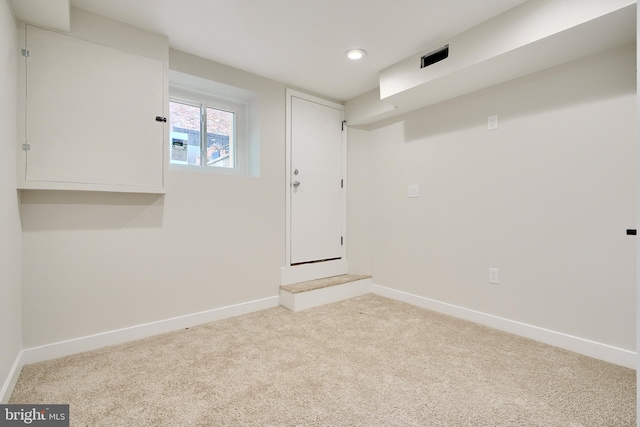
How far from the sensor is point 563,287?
2.15m

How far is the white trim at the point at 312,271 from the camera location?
3.17m

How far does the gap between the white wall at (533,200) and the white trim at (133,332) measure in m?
1.70

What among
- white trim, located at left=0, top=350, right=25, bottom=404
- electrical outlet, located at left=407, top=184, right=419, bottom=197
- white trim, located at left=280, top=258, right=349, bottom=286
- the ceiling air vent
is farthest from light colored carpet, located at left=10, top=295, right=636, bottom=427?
the ceiling air vent

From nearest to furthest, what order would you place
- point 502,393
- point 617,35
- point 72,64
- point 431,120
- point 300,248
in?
point 502,393 → point 617,35 → point 72,64 → point 431,120 → point 300,248

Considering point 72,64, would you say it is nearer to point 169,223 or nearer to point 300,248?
point 169,223

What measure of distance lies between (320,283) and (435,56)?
2336mm

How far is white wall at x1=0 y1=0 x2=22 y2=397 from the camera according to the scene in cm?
150

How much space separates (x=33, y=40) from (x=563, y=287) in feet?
Answer: 12.6

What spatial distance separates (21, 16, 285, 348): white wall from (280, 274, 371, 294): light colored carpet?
0.66ft

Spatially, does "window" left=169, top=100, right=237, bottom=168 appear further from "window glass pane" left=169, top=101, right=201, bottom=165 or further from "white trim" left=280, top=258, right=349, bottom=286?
"white trim" left=280, top=258, right=349, bottom=286

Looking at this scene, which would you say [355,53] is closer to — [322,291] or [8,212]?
[322,291]

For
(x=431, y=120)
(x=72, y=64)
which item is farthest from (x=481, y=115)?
(x=72, y=64)

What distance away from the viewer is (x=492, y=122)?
2.53 meters

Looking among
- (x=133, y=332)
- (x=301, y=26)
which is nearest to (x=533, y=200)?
(x=301, y=26)
